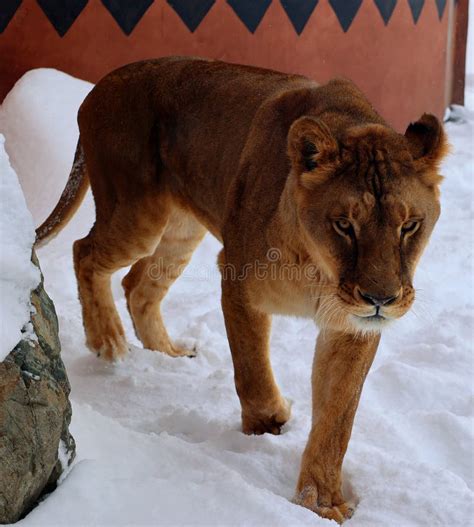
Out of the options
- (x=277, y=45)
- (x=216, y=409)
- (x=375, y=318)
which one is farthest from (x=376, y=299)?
(x=277, y=45)

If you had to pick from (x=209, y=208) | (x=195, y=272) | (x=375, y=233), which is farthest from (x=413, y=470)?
(x=195, y=272)

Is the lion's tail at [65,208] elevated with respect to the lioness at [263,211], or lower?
lower

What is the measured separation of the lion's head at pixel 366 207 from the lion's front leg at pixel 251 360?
0.35 meters

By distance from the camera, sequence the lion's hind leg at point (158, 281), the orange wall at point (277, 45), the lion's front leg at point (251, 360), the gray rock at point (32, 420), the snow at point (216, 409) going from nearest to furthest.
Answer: the gray rock at point (32, 420) < the snow at point (216, 409) < the lion's front leg at point (251, 360) < the lion's hind leg at point (158, 281) < the orange wall at point (277, 45)

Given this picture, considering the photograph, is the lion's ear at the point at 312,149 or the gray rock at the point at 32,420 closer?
the gray rock at the point at 32,420

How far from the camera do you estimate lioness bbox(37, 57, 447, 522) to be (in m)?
2.31

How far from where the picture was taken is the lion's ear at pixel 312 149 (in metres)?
2.37

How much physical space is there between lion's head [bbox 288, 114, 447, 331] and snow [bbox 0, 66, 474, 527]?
1.62ft

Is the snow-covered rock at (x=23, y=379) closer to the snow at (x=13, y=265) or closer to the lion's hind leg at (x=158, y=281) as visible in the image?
the snow at (x=13, y=265)

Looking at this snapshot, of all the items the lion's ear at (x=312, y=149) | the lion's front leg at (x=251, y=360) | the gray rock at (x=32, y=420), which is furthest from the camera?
the lion's front leg at (x=251, y=360)

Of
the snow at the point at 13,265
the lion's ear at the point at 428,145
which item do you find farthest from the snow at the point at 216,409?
the lion's ear at the point at 428,145

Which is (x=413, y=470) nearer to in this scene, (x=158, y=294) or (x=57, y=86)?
(x=158, y=294)

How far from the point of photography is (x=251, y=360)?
2834 mm

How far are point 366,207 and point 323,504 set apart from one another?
809mm
